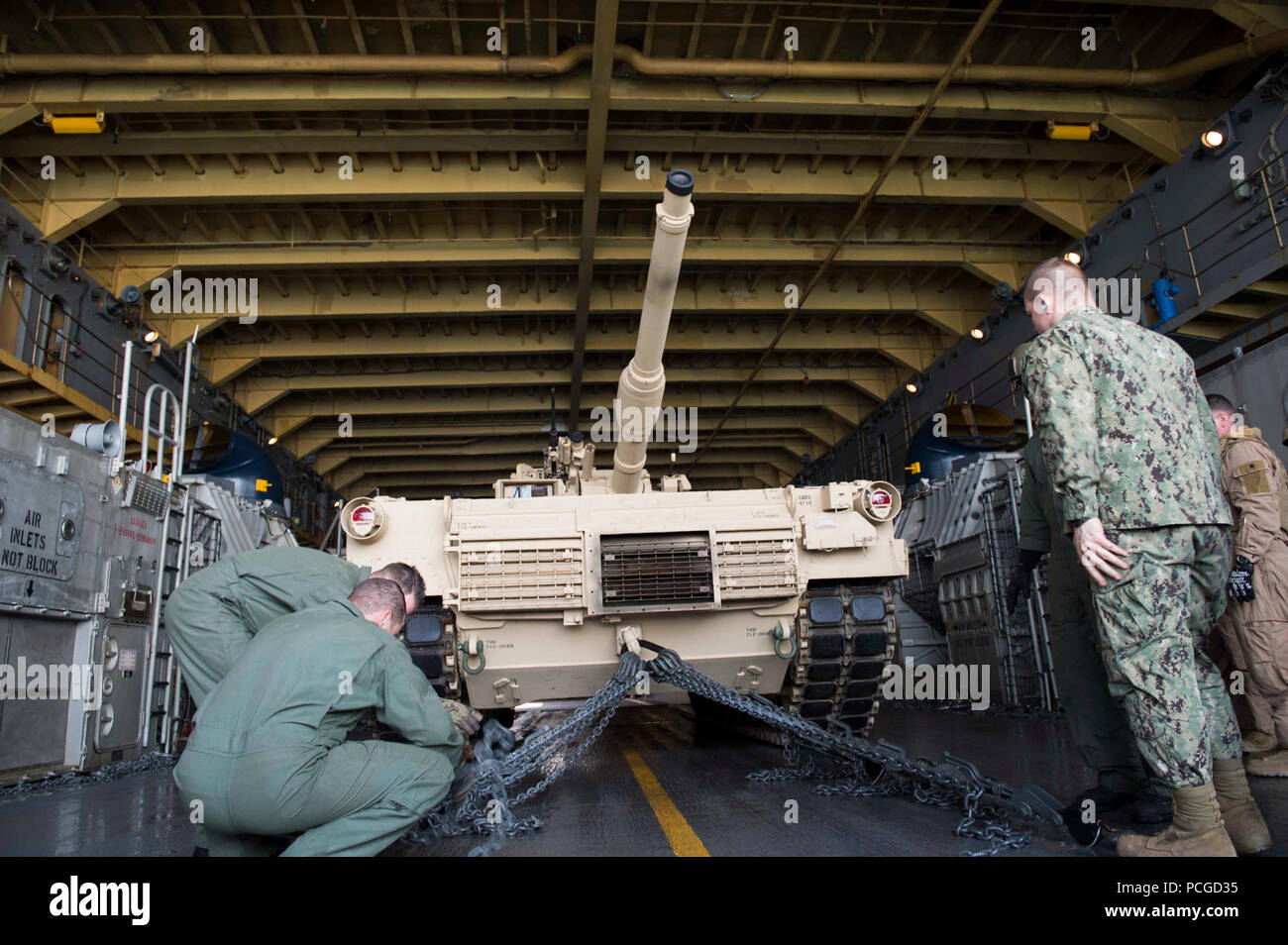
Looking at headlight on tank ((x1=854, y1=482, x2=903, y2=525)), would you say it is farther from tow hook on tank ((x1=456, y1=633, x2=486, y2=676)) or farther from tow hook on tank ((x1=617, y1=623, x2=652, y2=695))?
tow hook on tank ((x1=456, y1=633, x2=486, y2=676))

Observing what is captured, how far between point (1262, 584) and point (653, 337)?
160 inches

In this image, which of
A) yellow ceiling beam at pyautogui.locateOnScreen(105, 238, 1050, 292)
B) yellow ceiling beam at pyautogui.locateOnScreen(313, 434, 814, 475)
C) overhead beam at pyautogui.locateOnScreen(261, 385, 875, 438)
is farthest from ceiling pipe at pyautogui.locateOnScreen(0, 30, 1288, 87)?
yellow ceiling beam at pyautogui.locateOnScreen(313, 434, 814, 475)

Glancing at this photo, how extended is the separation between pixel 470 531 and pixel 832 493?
2.45 m

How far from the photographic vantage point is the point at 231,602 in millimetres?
3572

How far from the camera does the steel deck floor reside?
3.24 meters

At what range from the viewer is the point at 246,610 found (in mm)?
3582

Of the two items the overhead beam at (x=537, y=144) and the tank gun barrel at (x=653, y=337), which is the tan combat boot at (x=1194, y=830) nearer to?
the tank gun barrel at (x=653, y=337)

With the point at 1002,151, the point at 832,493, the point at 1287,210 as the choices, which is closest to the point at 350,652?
the point at 832,493

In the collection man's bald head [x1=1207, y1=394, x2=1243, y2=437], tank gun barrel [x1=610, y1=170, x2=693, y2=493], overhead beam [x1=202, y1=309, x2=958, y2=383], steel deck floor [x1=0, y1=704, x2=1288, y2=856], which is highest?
overhead beam [x1=202, y1=309, x2=958, y2=383]

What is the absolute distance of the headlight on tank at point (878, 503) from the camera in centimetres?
573

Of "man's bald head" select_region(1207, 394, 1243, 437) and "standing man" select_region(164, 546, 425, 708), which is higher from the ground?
"man's bald head" select_region(1207, 394, 1243, 437)

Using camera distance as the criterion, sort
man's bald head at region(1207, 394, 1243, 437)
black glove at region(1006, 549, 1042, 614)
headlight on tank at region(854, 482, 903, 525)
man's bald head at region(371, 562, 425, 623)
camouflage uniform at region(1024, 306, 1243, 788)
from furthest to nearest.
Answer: headlight on tank at region(854, 482, 903, 525), man's bald head at region(1207, 394, 1243, 437), black glove at region(1006, 549, 1042, 614), man's bald head at region(371, 562, 425, 623), camouflage uniform at region(1024, 306, 1243, 788)

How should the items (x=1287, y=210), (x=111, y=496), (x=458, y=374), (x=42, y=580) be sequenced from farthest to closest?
(x=458, y=374) < (x=1287, y=210) < (x=111, y=496) < (x=42, y=580)

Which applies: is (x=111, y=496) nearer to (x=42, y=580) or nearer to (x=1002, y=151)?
(x=42, y=580)
